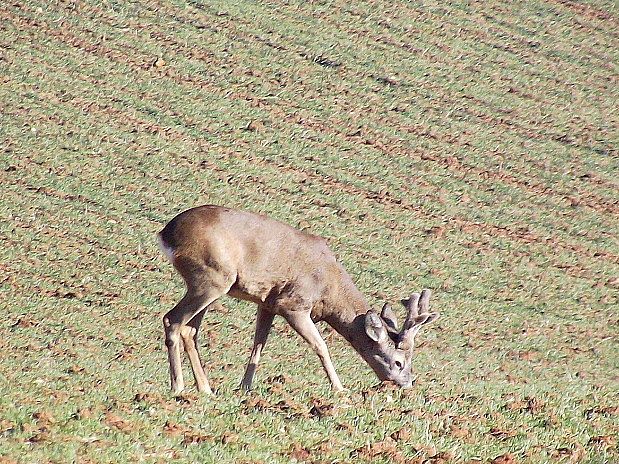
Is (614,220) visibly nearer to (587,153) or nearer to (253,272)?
(587,153)

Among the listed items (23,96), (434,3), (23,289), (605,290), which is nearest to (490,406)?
(23,289)

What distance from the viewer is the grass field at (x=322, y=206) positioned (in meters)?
8.11

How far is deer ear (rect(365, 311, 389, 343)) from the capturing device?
36.0ft

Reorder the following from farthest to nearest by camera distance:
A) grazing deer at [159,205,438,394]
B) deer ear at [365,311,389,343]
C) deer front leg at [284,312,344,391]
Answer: deer ear at [365,311,389,343] < deer front leg at [284,312,344,391] < grazing deer at [159,205,438,394]

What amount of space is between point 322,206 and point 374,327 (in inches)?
238

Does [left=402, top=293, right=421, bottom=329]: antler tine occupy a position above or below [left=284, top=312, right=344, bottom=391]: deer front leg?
above

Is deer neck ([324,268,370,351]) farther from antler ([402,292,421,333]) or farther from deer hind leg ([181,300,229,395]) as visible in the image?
deer hind leg ([181,300,229,395])

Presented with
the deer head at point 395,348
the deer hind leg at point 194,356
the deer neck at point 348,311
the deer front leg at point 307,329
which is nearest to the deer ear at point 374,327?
the deer head at point 395,348

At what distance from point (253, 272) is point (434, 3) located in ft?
50.4

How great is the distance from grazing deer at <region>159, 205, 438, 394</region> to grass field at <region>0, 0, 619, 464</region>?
1.68 ft

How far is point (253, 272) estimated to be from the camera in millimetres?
10555

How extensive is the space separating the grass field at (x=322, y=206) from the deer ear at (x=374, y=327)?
19.8 inches

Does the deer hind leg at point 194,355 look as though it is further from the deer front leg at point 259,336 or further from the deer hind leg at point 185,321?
the deer front leg at point 259,336

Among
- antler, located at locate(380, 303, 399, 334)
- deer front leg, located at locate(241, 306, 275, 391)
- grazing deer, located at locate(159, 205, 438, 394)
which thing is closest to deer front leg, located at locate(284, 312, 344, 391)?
grazing deer, located at locate(159, 205, 438, 394)
